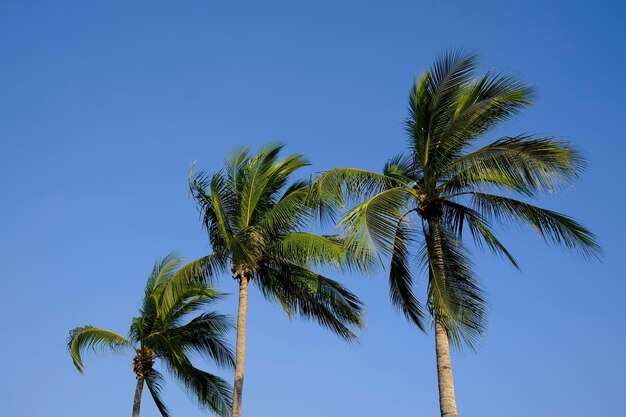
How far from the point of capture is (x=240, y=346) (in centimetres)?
2072

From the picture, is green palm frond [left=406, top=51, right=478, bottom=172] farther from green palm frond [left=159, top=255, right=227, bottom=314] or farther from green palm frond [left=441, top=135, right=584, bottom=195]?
green palm frond [left=159, top=255, right=227, bottom=314]

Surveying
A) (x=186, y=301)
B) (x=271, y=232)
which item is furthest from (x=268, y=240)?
(x=186, y=301)

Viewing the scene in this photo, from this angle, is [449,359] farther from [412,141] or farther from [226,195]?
[226,195]

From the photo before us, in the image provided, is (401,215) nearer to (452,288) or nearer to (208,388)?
(452,288)

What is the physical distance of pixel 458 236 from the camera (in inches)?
685

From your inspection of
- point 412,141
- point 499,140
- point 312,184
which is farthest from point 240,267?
point 499,140

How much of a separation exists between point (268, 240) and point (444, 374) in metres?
7.45

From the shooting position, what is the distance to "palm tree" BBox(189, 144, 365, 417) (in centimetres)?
2097

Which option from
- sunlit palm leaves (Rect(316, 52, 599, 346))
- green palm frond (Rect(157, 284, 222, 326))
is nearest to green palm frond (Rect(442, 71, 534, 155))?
sunlit palm leaves (Rect(316, 52, 599, 346))

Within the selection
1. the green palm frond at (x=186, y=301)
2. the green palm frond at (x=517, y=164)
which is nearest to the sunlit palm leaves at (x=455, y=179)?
the green palm frond at (x=517, y=164)

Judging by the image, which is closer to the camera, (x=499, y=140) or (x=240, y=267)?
(x=499, y=140)

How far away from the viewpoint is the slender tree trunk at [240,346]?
19784mm

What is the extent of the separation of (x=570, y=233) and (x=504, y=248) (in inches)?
58.0

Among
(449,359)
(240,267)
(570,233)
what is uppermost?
(240,267)
